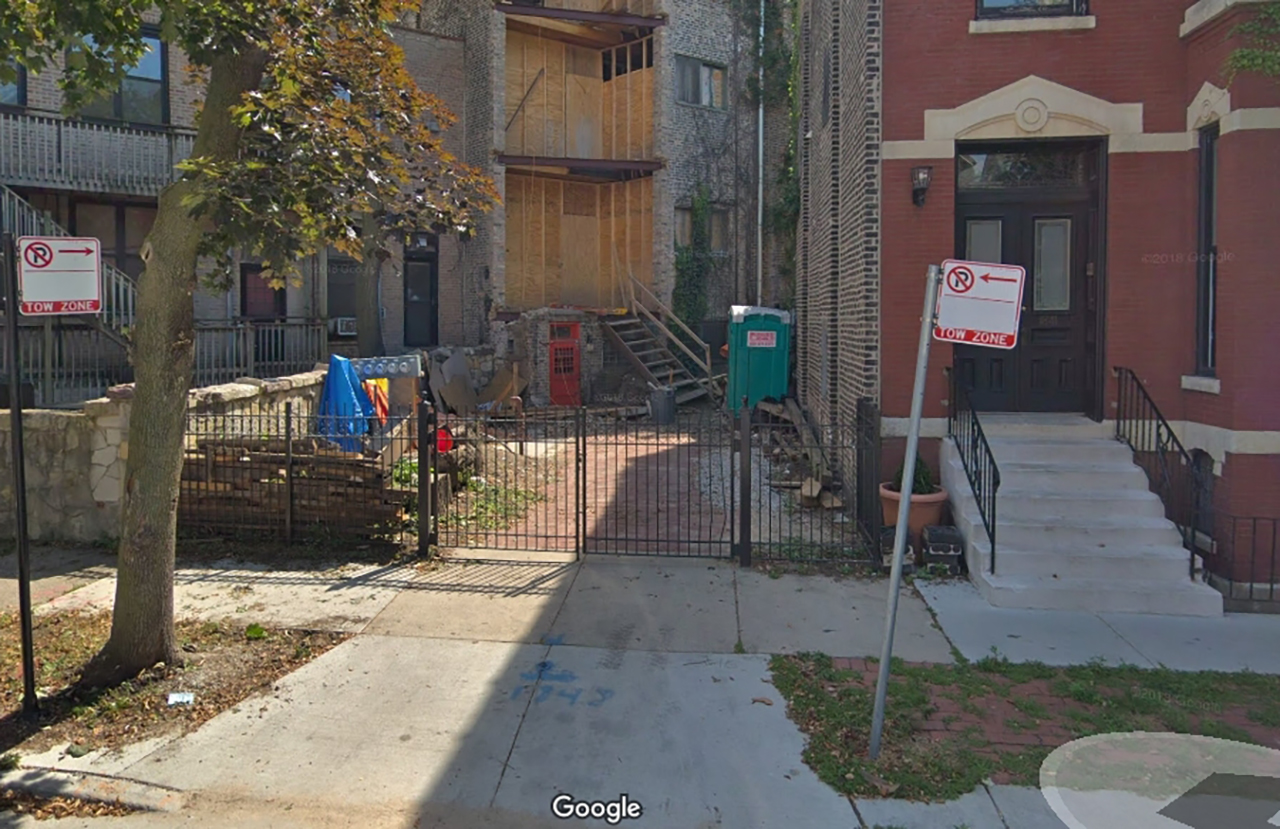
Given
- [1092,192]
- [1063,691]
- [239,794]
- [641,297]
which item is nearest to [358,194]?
[239,794]

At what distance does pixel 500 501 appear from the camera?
1121 cm

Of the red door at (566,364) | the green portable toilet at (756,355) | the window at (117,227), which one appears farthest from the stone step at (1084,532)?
the window at (117,227)

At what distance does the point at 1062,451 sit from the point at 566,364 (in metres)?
15.6

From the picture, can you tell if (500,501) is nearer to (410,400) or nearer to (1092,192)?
(410,400)

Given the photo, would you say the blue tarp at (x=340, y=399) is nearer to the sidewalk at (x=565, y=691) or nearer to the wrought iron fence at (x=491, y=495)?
the wrought iron fence at (x=491, y=495)

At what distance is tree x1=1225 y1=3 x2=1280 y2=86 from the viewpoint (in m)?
7.61

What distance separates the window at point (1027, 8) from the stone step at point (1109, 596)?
5.59 meters

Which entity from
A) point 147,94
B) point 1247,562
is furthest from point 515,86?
point 1247,562

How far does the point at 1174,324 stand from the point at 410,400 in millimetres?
12091

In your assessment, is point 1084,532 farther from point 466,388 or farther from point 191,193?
point 466,388

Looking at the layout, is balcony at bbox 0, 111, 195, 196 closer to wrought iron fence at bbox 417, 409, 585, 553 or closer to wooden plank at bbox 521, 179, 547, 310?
wrought iron fence at bbox 417, 409, 585, 553

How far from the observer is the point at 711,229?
2558 cm

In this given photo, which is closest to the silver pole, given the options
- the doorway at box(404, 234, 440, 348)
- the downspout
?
the doorway at box(404, 234, 440, 348)

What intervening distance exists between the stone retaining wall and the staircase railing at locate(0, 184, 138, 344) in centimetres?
441
